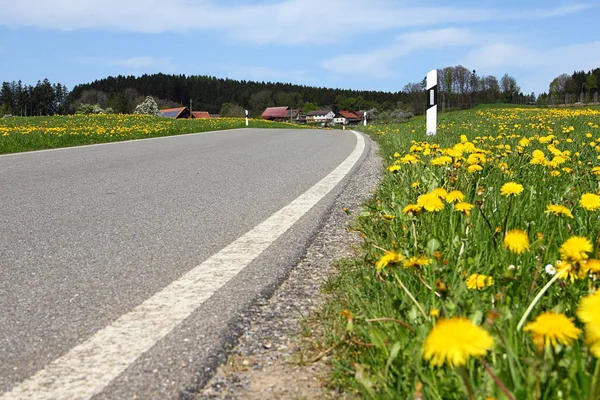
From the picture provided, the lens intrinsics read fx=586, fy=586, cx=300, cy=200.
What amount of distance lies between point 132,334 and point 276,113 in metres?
142

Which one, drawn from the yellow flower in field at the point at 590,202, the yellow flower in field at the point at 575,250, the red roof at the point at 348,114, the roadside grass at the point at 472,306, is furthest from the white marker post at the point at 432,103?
the red roof at the point at 348,114

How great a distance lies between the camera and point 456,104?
88.9 meters

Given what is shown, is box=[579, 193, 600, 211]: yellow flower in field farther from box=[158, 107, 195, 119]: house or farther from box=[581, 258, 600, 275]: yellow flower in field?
box=[158, 107, 195, 119]: house

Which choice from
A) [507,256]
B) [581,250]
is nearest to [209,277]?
[507,256]

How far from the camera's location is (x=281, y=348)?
181cm

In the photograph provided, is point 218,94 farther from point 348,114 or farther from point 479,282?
point 479,282

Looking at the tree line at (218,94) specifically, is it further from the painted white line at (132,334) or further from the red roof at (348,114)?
the painted white line at (132,334)

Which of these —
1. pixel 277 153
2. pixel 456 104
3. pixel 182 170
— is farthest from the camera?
pixel 456 104

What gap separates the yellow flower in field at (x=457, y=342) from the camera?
0.89m

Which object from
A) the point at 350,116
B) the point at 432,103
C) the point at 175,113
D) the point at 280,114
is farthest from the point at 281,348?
the point at 350,116

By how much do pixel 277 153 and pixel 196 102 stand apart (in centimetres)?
14493

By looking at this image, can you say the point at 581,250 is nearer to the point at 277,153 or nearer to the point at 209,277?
the point at 209,277

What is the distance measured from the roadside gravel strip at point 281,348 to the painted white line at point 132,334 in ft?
0.83

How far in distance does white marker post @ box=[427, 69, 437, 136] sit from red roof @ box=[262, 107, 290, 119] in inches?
5096
